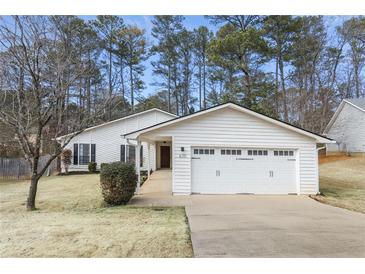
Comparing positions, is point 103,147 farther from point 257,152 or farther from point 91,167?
point 257,152

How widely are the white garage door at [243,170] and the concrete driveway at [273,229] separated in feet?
5.03

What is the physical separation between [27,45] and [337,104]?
28.1 m

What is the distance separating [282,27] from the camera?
22297mm

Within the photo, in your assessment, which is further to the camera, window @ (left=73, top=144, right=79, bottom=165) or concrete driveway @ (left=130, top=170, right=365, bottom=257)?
window @ (left=73, top=144, right=79, bottom=165)

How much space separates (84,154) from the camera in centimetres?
2042

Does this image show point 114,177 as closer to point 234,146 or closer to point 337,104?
point 234,146

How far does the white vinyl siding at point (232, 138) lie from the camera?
10.7 metres

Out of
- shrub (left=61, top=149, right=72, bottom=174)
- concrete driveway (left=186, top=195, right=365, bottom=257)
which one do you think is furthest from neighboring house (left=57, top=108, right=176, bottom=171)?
concrete driveway (left=186, top=195, right=365, bottom=257)

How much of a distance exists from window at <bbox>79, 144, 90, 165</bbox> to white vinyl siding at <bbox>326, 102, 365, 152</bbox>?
2116cm

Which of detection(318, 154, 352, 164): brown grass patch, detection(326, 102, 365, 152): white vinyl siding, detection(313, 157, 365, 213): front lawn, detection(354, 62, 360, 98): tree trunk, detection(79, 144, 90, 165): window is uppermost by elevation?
detection(354, 62, 360, 98): tree trunk

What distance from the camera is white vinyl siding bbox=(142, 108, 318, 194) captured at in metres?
10.7

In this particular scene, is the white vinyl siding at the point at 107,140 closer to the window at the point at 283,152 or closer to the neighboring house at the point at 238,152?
the neighboring house at the point at 238,152

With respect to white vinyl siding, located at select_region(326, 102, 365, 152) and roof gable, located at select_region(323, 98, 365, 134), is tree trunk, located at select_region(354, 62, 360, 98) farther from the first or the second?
white vinyl siding, located at select_region(326, 102, 365, 152)

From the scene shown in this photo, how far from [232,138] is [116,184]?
492 cm
